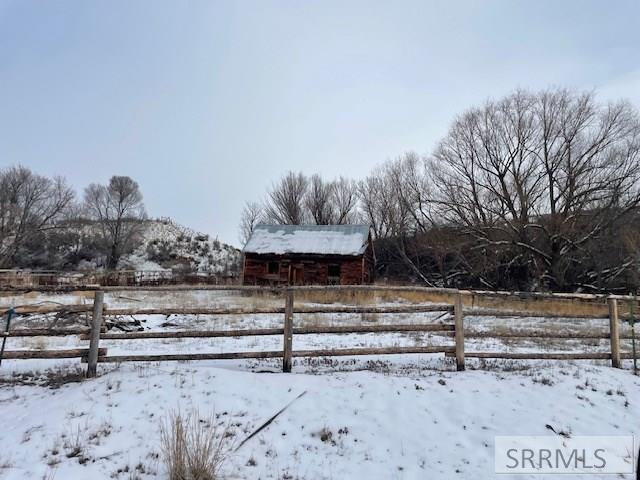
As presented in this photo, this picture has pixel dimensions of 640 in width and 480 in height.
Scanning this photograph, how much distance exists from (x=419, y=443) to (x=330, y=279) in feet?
72.5

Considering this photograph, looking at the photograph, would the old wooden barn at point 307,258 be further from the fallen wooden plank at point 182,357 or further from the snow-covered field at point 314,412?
the fallen wooden plank at point 182,357

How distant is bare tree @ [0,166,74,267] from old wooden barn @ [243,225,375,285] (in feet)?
83.5

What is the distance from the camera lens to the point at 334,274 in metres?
26.6

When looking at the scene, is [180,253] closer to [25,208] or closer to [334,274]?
[25,208]

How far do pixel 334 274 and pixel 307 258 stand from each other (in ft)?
7.07

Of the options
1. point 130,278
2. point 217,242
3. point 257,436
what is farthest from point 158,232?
point 257,436

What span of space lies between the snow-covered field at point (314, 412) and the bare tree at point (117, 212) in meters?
40.8

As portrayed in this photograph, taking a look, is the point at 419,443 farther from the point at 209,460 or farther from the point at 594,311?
the point at 594,311

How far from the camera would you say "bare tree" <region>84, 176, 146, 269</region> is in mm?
43625

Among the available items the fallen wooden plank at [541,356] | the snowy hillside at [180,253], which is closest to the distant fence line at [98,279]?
the snowy hillside at [180,253]

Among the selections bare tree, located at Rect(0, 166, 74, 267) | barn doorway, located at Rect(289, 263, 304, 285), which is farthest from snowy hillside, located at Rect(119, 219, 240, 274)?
barn doorway, located at Rect(289, 263, 304, 285)

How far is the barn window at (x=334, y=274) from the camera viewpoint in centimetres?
2633

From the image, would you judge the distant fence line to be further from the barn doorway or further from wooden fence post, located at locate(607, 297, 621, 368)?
wooden fence post, located at locate(607, 297, 621, 368)

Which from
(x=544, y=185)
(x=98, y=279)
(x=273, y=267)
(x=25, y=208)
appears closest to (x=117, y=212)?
(x=25, y=208)
